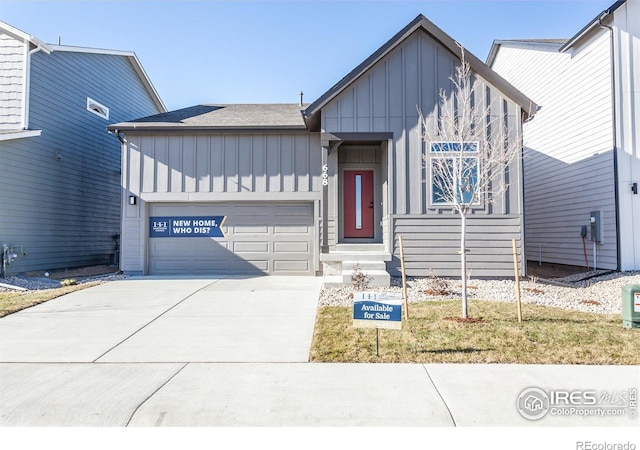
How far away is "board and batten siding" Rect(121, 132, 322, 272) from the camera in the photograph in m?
10.9

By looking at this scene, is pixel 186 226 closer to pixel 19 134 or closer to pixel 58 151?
pixel 19 134

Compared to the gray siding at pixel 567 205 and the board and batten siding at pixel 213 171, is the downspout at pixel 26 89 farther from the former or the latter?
the gray siding at pixel 567 205

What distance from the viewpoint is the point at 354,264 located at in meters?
9.26

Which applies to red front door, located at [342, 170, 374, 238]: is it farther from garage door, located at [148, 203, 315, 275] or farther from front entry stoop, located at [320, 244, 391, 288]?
garage door, located at [148, 203, 315, 275]

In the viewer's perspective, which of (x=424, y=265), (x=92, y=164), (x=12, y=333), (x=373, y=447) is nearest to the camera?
(x=373, y=447)

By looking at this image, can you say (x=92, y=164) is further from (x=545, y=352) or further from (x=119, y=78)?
(x=545, y=352)

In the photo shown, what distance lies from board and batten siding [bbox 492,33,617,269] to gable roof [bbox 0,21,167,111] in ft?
50.4

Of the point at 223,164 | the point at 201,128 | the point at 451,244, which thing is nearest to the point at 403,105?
the point at 451,244

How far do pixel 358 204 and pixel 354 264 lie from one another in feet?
8.00

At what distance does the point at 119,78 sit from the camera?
15.4 metres

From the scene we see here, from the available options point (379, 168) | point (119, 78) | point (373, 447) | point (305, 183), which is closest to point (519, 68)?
point (379, 168)

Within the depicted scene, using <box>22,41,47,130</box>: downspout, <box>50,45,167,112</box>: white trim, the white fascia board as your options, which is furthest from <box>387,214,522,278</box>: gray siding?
<box>50,45,167,112</box>: white trim

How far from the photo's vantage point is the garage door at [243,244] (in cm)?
1110

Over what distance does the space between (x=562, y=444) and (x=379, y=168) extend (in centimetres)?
881
